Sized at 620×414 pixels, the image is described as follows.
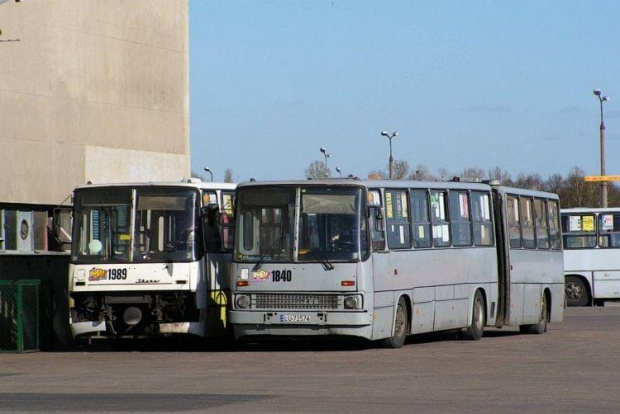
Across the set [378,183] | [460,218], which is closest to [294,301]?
[378,183]

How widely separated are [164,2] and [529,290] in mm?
22499

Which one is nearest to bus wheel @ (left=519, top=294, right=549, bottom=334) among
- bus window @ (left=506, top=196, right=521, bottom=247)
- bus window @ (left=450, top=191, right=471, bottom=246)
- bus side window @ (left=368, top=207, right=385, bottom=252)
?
bus window @ (left=506, top=196, right=521, bottom=247)

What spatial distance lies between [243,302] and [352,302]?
69.1 inches

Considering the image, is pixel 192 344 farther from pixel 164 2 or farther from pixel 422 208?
pixel 164 2

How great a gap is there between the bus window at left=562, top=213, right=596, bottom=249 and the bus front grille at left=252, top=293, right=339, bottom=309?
894 inches

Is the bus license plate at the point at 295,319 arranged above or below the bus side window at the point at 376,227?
below

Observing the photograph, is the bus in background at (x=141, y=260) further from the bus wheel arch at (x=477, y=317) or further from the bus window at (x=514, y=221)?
the bus window at (x=514, y=221)

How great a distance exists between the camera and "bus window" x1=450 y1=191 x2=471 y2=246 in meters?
26.0

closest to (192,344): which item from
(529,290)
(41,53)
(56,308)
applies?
(56,308)

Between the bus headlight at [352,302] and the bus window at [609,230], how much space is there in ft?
74.9

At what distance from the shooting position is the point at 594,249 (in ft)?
144

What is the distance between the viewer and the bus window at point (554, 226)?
30.8 meters

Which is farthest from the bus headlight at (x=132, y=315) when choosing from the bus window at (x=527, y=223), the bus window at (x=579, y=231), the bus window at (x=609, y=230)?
the bus window at (x=609, y=230)

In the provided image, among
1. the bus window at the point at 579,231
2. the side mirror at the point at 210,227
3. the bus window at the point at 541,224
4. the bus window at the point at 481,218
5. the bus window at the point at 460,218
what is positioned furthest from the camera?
the bus window at the point at 579,231
